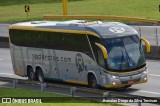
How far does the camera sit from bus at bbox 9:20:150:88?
2273 centimetres

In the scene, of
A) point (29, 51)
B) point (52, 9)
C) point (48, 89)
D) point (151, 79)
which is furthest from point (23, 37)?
point (52, 9)

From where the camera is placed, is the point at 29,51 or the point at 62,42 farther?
the point at 29,51

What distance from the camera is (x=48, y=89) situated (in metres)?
24.1

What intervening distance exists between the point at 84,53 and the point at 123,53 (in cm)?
197

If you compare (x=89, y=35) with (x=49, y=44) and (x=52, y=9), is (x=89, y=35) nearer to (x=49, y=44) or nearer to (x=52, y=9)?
(x=49, y=44)

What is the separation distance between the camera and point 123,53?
22812 mm

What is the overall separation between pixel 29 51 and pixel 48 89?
413cm

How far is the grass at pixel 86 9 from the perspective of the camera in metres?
66.8

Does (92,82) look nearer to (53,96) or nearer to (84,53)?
(84,53)

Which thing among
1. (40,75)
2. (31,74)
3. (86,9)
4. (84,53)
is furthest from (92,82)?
(86,9)

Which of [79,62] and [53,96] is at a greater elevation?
[79,62]

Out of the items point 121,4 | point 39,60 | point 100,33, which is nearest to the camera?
point 100,33

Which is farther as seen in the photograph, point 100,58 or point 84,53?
point 84,53

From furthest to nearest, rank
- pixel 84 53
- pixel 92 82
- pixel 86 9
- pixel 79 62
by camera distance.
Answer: pixel 86 9, pixel 79 62, pixel 84 53, pixel 92 82
